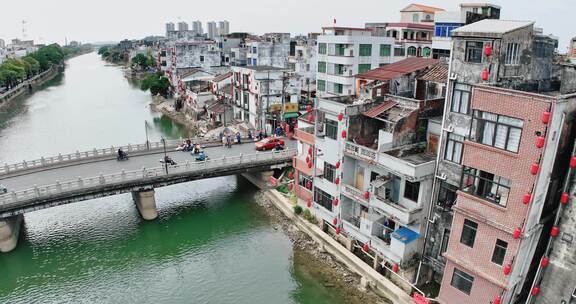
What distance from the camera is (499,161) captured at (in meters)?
19.1

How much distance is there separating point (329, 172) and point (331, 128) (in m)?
3.59

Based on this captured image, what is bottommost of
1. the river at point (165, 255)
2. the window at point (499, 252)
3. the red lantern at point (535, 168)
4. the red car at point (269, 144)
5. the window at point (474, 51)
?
the river at point (165, 255)

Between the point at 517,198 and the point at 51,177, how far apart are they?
3773cm

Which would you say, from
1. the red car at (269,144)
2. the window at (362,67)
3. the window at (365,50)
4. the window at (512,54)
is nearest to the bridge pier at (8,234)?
the red car at (269,144)

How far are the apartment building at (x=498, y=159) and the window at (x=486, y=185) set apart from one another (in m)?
0.05

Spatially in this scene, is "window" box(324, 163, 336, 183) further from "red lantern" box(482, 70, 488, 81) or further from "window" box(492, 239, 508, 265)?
"window" box(492, 239, 508, 265)

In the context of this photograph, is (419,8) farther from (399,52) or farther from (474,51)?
(474,51)

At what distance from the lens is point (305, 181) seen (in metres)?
35.8

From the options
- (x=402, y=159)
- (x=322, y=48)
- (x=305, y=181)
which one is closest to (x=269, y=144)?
(x=305, y=181)

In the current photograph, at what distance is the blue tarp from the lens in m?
25.2

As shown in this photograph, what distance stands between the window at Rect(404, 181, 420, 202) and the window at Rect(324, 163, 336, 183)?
607 centimetres

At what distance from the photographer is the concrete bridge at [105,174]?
31.9 m

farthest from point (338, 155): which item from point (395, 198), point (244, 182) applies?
point (244, 182)

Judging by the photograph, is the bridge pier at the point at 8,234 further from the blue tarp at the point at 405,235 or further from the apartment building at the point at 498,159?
the apartment building at the point at 498,159
